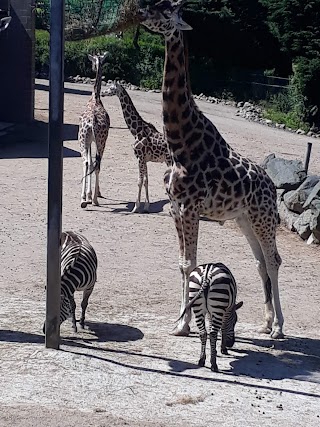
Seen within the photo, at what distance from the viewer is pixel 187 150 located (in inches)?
315

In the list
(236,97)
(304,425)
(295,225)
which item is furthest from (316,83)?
(304,425)

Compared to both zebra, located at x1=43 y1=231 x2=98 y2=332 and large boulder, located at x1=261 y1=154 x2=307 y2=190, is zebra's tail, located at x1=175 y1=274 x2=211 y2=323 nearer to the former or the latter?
zebra, located at x1=43 y1=231 x2=98 y2=332

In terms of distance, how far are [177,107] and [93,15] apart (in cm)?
2266

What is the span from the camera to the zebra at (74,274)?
25.1ft

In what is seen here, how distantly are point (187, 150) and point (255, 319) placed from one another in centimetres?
198

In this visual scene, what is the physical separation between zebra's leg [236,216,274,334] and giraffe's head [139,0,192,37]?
1.95 metres

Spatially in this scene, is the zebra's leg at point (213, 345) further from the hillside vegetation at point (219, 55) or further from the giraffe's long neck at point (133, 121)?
the hillside vegetation at point (219, 55)

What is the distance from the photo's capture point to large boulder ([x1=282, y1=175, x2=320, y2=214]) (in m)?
13.2

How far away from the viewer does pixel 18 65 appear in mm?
23000

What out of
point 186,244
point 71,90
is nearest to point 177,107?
point 186,244

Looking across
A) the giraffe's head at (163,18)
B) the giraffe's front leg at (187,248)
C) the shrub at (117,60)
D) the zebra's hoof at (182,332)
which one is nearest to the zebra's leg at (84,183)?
the giraffe's front leg at (187,248)

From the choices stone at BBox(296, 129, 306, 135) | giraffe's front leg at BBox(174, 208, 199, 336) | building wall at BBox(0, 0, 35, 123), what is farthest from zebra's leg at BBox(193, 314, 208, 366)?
stone at BBox(296, 129, 306, 135)

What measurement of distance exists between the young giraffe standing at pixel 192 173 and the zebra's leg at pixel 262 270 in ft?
0.13

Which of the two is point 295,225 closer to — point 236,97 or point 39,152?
point 39,152
